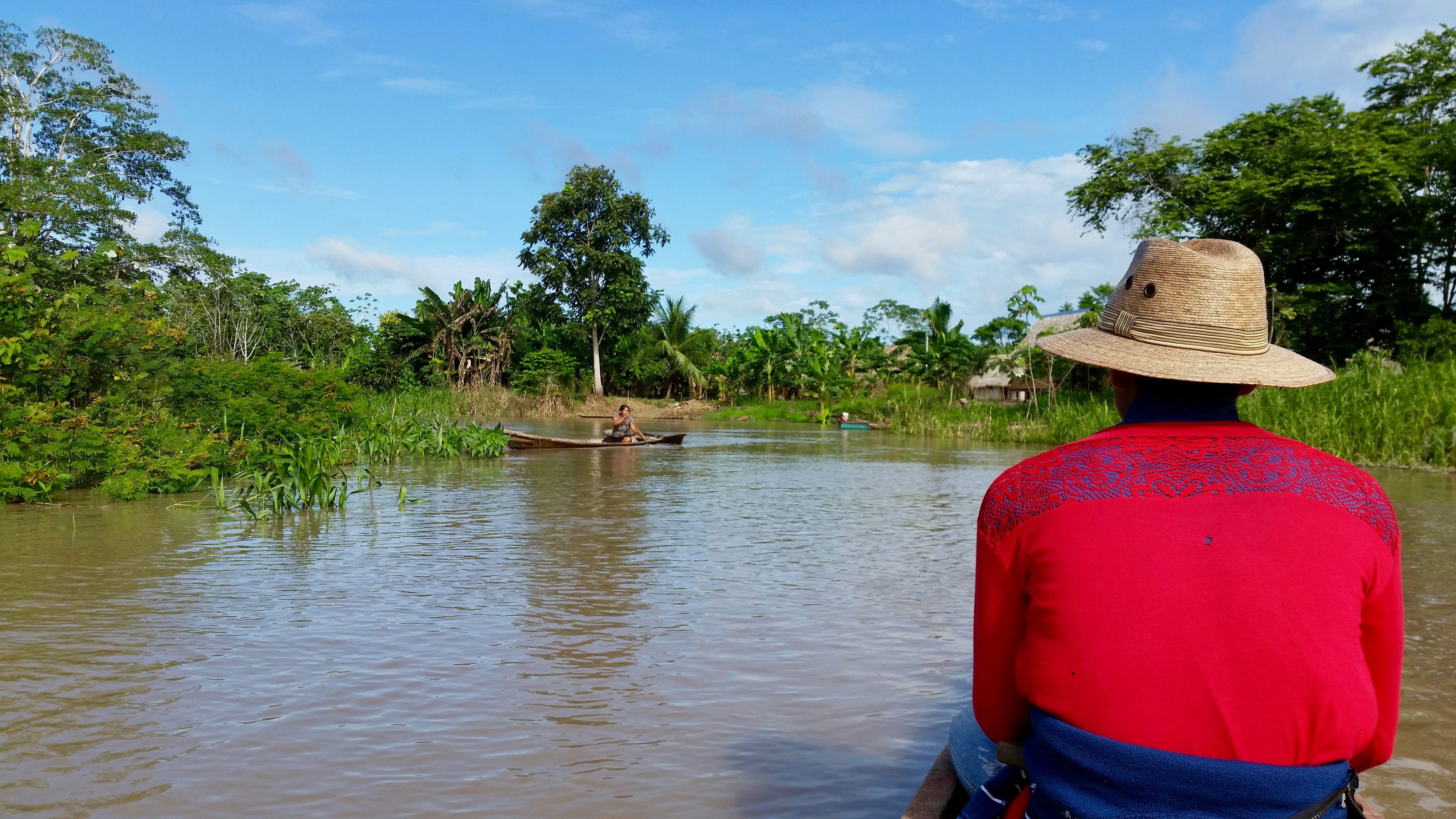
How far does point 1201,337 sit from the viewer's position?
1.79 m

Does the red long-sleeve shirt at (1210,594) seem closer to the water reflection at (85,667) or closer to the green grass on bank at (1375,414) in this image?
the water reflection at (85,667)

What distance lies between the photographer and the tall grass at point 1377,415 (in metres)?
13.7

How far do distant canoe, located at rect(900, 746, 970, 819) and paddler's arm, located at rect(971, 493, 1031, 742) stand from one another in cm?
24

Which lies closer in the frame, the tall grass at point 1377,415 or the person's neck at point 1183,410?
the person's neck at point 1183,410

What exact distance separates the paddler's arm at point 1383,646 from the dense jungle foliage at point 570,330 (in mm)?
8264

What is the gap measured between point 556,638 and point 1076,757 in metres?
3.63

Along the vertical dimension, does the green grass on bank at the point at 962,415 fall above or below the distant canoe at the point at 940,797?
above

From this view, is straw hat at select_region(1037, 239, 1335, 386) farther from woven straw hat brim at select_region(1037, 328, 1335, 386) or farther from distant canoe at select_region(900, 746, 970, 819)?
distant canoe at select_region(900, 746, 970, 819)

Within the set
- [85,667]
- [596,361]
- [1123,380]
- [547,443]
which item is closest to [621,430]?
[547,443]

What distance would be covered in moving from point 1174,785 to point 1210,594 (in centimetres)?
28

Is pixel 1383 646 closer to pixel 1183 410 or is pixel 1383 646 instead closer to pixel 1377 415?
pixel 1183 410

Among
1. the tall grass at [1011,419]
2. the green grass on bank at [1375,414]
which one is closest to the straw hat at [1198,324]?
the green grass on bank at [1375,414]

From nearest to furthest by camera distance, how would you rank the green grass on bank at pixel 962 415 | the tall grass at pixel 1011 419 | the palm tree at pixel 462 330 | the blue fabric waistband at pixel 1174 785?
the blue fabric waistband at pixel 1174 785
the tall grass at pixel 1011 419
the green grass on bank at pixel 962 415
the palm tree at pixel 462 330

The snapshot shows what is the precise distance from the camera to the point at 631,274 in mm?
35031
